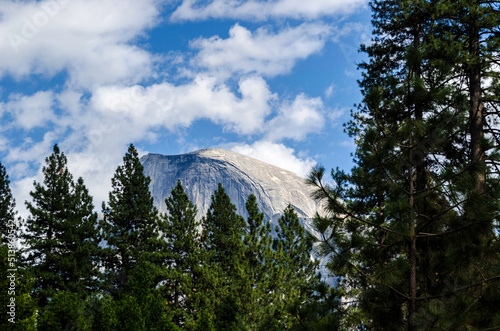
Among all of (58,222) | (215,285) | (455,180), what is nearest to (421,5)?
→ (455,180)

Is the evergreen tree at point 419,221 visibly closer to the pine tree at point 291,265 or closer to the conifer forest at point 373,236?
the conifer forest at point 373,236

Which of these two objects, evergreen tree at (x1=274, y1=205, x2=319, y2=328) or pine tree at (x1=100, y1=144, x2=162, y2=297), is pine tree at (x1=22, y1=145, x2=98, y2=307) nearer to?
pine tree at (x1=100, y1=144, x2=162, y2=297)

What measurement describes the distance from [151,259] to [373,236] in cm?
2199

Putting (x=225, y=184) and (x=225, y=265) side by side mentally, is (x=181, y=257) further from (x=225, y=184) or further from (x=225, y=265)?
(x=225, y=184)

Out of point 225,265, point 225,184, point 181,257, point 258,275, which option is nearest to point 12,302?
point 258,275

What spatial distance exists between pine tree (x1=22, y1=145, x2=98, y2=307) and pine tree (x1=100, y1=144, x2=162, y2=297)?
4.12ft

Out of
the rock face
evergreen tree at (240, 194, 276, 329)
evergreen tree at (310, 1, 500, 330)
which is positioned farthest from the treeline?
the rock face

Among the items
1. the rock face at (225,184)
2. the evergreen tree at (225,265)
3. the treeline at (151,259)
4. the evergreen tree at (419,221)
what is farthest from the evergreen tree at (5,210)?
the rock face at (225,184)

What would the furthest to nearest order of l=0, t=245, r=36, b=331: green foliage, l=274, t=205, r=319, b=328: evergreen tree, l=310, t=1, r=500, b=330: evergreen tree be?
l=274, t=205, r=319, b=328: evergreen tree < l=0, t=245, r=36, b=331: green foliage < l=310, t=1, r=500, b=330: evergreen tree

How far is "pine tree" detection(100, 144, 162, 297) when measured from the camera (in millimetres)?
26316

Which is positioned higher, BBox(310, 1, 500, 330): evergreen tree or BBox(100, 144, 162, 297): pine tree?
BBox(100, 144, 162, 297): pine tree

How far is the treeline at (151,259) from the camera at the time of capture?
1457cm

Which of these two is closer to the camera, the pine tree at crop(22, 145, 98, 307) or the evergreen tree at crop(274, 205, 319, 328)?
the evergreen tree at crop(274, 205, 319, 328)

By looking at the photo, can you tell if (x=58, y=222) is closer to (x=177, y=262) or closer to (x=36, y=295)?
(x=36, y=295)
